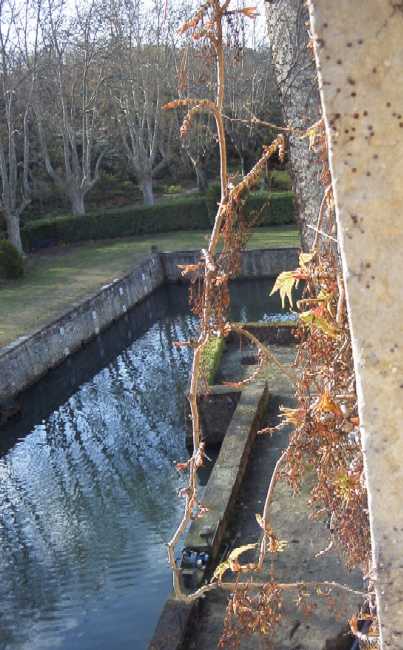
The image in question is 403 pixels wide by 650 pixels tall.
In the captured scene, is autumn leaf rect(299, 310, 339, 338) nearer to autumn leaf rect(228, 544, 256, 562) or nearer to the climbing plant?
the climbing plant

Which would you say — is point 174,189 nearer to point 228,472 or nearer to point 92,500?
point 92,500

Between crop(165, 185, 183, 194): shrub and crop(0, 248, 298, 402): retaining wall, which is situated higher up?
crop(165, 185, 183, 194): shrub

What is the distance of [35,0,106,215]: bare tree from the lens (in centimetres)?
2353

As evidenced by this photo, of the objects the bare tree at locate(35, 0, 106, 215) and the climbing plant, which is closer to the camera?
the climbing plant

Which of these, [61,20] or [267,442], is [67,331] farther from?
[61,20]

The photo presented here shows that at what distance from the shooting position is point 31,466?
11.2 meters

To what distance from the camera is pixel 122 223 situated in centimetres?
2591

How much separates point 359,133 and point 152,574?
7.45 meters

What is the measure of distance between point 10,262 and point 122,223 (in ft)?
22.6

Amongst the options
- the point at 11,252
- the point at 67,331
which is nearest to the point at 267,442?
the point at 67,331

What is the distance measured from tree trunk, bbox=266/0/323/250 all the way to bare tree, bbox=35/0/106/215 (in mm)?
20004

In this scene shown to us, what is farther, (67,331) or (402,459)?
(67,331)

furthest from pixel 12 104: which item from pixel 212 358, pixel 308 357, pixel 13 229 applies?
pixel 308 357

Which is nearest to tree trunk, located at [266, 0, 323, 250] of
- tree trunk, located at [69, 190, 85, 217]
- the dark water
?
the dark water
